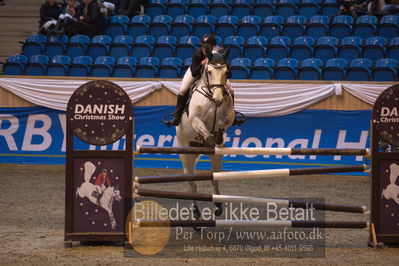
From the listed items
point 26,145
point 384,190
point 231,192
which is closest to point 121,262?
point 384,190

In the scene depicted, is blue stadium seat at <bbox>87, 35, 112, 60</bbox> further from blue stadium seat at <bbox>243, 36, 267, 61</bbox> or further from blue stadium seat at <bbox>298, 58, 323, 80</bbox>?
blue stadium seat at <bbox>298, 58, 323, 80</bbox>

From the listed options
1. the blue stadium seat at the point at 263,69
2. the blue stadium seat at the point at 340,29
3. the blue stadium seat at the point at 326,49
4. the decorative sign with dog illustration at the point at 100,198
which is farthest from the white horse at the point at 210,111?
the blue stadium seat at the point at 340,29

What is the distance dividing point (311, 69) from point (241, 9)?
3.70 m

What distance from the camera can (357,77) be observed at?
1286 cm

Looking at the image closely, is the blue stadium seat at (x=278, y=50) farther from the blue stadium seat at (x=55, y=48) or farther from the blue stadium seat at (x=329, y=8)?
the blue stadium seat at (x=55, y=48)

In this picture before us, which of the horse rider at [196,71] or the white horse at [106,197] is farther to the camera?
the horse rider at [196,71]

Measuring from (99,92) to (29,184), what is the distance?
17.6 feet

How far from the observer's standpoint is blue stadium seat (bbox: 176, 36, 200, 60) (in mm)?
14375

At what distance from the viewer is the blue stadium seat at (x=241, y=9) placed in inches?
625

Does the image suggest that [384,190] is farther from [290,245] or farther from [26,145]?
[26,145]

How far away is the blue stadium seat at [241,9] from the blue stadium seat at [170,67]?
2.93 meters

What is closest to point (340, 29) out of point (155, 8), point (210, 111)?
point (155, 8)

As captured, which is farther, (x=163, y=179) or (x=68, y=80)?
(x=68, y=80)

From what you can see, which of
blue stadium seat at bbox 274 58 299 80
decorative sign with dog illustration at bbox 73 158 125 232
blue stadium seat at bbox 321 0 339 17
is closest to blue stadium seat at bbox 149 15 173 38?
blue stadium seat at bbox 274 58 299 80
